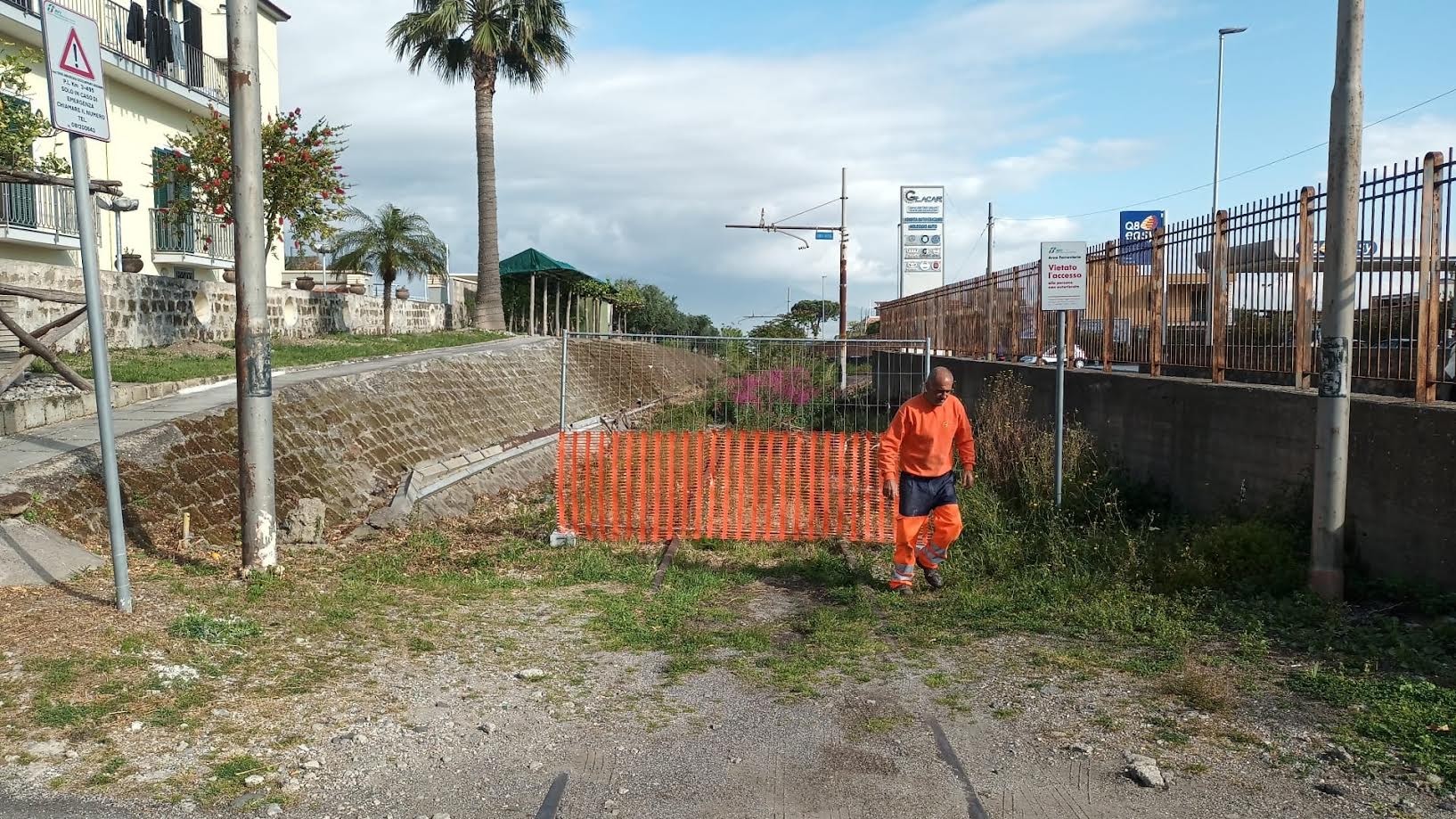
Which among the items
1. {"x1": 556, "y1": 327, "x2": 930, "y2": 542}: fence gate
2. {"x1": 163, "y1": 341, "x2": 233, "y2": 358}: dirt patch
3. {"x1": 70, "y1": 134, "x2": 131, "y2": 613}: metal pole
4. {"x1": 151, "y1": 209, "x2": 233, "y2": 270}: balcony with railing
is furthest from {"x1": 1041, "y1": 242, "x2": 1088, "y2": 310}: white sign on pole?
{"x1": 151, "y1": 209, "x2": 233, "y2": 270}: balcony with railing

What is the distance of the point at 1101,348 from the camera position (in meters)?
12.5

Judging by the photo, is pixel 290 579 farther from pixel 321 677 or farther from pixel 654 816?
pixel 654 816

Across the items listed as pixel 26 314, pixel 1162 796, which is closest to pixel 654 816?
pixel 1162 796

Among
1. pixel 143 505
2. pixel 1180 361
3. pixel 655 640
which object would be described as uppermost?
pixel 1180 361

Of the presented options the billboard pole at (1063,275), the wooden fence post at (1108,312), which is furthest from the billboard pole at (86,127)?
the wooden fence post at (1108,312)

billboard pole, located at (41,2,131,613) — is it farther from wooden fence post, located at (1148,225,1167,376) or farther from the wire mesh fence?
wooden fence post, located at (1148,225,1167,376)

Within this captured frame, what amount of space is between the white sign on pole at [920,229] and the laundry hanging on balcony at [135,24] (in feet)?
80.8

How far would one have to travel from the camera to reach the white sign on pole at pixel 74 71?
5.71 meters

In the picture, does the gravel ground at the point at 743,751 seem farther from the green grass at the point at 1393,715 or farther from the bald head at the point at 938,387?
the bald head at the point at 938,387

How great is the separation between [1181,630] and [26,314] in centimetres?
1572

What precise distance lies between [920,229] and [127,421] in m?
32.6

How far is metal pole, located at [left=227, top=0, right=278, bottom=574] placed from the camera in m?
7.40

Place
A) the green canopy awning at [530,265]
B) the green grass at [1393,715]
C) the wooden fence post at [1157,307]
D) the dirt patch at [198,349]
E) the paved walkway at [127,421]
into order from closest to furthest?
the green grass at [1393,715] → the paved walkway at [127,421] → the wooden fence post at [1157,307] → the dirt patch at [198,349] → the green canopy awning at [530,265]

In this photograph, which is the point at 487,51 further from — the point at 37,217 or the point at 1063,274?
the point at 1063,274
